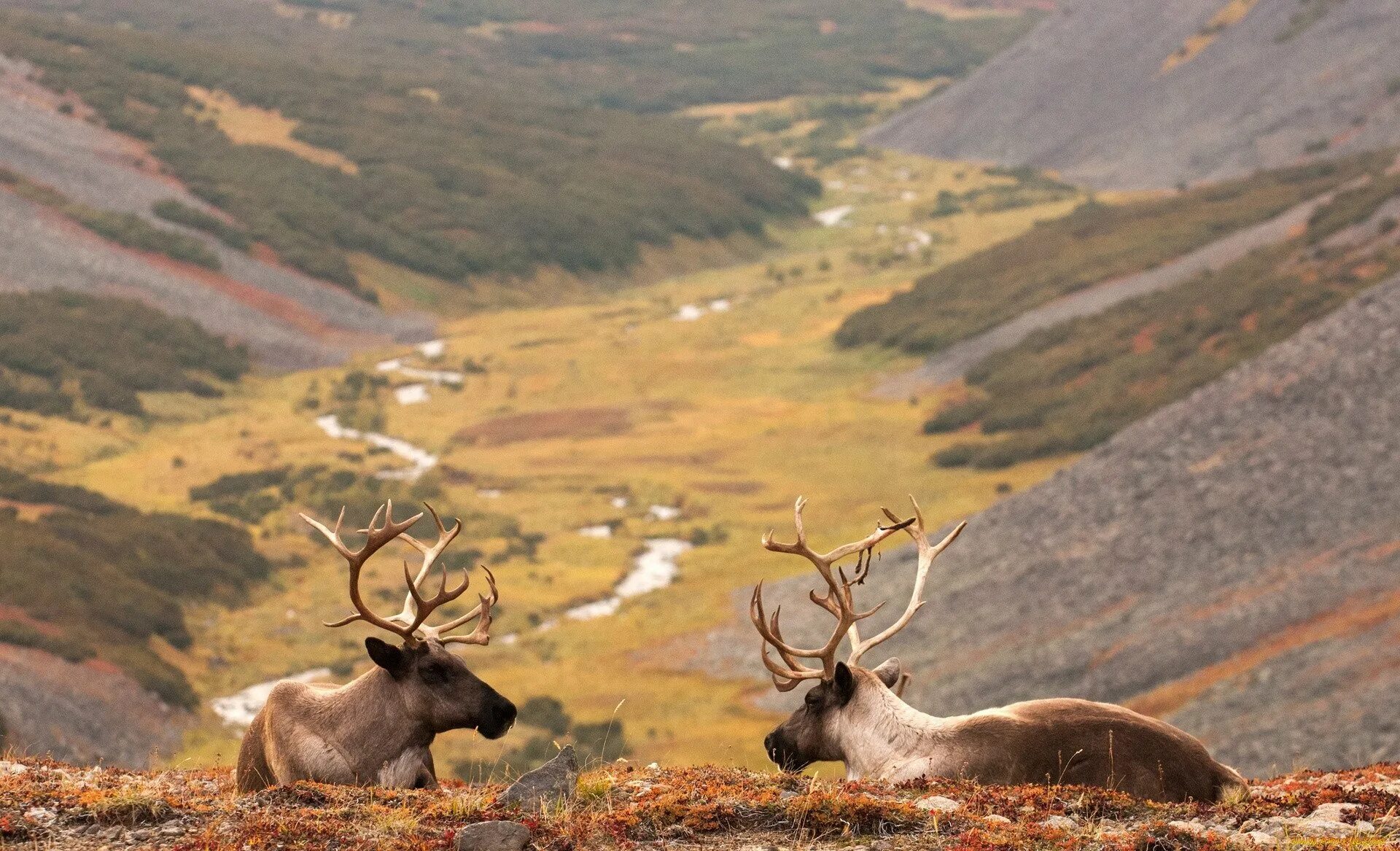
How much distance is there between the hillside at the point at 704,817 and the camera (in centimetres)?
1183

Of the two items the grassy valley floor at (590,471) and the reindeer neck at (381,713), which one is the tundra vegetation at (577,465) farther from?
the reindeer neck at (381,713)

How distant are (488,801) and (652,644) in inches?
1574

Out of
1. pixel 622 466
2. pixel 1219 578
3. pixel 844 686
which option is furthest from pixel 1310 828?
pixel 622 466

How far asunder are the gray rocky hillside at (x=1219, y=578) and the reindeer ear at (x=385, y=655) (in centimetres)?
2019

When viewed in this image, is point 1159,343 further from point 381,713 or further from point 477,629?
point 381,713

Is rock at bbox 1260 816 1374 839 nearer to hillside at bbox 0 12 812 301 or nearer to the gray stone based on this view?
the gray stone

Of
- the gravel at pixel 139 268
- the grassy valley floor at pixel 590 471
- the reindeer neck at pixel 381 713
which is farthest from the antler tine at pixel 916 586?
the gravel at pixel 139 268

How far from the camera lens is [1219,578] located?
4200 centimetres

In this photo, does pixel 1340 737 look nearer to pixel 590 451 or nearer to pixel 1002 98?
pixel 590 451

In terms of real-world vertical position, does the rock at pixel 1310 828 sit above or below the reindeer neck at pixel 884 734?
above

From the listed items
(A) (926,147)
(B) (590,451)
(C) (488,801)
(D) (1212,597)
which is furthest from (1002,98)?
(C) (488,801)

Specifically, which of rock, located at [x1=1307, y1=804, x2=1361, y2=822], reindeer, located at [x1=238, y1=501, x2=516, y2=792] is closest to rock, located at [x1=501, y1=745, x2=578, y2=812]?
reindeer, located at [x1=238, y1=501, x2=516, y2=792]

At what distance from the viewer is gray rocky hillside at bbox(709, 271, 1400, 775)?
113 feet

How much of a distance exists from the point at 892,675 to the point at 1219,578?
27.4 metres
